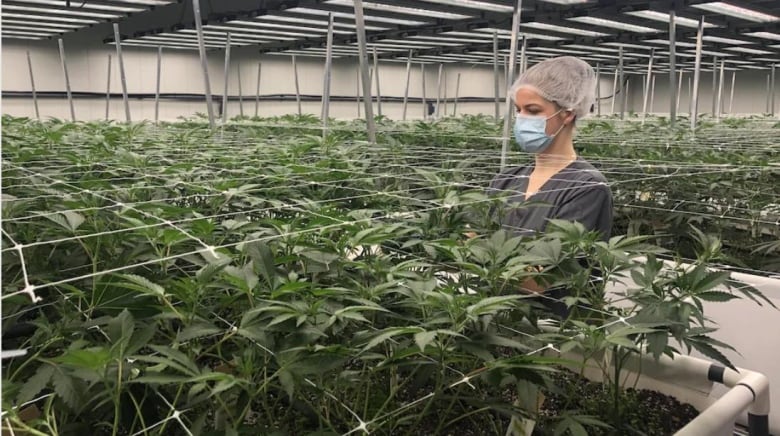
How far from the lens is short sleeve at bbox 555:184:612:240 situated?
5.52 feet

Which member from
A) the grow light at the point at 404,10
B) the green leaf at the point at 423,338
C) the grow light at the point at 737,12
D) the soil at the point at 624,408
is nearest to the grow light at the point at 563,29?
the grow light at the point at 404,10

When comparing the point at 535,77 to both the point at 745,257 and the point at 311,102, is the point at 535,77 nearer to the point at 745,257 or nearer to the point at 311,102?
the point at 745,257

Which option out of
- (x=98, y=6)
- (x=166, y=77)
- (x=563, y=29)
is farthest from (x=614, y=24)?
(x=166, y=77)

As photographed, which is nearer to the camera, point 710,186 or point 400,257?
point 400,257

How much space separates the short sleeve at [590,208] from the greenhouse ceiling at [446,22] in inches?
115

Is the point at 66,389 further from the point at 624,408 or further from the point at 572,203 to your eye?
the point at 572,203

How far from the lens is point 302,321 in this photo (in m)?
0.79

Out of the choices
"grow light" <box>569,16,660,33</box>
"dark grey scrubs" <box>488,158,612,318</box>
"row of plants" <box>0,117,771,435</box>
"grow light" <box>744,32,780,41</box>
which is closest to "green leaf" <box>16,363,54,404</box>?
"row of plants" <box>0,117,771,435</box>

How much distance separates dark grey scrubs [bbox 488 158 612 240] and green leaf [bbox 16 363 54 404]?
1.06 metres

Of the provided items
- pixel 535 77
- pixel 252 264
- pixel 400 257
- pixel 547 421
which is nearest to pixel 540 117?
pixel 535 77

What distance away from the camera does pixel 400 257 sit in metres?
1.29

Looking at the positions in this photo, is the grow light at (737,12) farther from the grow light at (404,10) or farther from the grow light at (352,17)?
the grow light at (352,17)

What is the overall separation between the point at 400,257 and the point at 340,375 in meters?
0.42

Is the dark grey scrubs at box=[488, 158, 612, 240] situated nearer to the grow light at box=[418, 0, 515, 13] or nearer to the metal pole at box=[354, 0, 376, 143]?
the metal pole at box=[354, 0, 376, 143]
